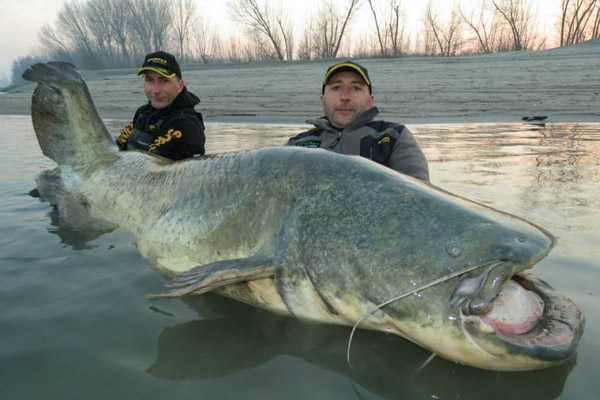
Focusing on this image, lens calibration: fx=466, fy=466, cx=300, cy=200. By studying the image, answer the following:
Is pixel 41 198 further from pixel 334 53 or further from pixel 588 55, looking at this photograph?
pixel 334 53

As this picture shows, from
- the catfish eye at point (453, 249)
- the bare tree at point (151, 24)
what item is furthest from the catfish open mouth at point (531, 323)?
the bare tree at point (151, 24)

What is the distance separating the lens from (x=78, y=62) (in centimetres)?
4719

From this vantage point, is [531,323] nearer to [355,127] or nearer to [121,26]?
[355,127]

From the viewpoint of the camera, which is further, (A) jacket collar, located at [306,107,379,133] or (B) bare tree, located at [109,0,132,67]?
(B) bare tree, located at [109,0,132,67]

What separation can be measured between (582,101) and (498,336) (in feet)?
39.2

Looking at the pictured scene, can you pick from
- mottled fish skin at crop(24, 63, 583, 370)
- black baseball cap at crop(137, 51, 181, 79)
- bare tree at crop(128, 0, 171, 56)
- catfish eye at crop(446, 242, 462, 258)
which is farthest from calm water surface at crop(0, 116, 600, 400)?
bare tree at crop(128, 0, 171, 56)

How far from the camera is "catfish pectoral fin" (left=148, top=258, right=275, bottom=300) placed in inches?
73.3

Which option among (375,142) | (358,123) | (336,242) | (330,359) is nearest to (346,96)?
(358,123)

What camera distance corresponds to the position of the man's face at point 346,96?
361 cm

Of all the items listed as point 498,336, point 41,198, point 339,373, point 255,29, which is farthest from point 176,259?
point 255,29

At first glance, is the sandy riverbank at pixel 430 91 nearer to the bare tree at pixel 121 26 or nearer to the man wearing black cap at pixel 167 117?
the man wearing black cap at pixel 167 117

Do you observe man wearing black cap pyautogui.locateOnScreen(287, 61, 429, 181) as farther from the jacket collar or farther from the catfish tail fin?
the catfish tail fin

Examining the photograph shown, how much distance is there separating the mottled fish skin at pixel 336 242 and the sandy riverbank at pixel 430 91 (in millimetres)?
9121

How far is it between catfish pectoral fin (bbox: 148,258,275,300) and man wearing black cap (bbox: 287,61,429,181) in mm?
1628
